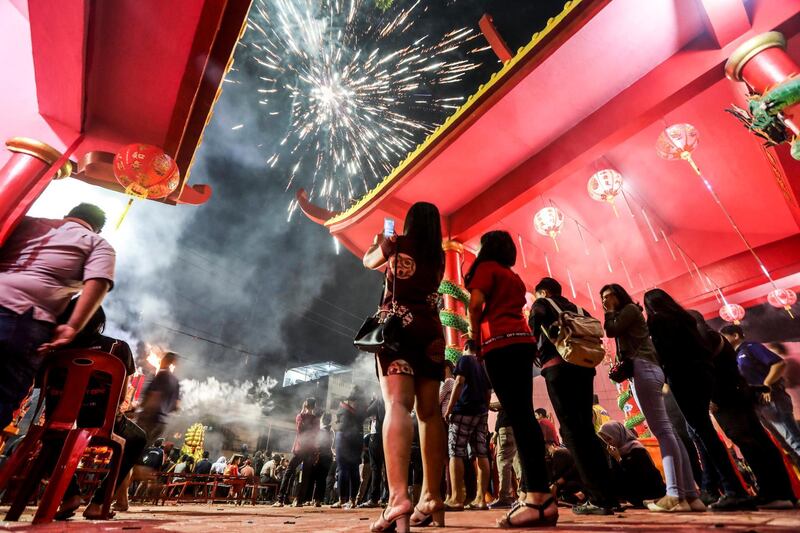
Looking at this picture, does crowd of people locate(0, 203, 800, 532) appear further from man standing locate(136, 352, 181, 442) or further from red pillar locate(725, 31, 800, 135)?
red pillar locate(725, 31, 800, 135)

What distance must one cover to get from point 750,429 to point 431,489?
96.9 inches

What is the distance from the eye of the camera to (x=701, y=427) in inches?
97.8

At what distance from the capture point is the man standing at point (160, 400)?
3.68m

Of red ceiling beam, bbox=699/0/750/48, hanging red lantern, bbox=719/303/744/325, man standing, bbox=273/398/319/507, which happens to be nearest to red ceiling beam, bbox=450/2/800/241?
red ceiling beam, bbox=699/0/750/48

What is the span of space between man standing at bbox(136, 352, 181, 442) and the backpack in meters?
3.82

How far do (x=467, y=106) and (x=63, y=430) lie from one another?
266 inches

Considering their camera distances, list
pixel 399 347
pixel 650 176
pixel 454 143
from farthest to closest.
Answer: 1. pixel 650 176
2. pixel 454 143
3. pixel 399 347

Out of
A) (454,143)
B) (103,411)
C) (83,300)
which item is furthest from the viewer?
(454,143)

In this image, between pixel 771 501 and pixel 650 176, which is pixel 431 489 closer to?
pixel 771 501

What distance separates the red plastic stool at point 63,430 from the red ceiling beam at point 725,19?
7.57 meters

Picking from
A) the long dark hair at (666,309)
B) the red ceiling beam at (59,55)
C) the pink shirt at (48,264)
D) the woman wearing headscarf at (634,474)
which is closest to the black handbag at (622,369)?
the long dark hair at (666,309)

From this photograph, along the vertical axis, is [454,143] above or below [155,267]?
below

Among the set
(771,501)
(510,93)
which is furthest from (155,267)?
(771,501)

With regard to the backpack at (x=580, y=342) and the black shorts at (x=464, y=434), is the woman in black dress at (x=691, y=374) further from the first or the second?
the black shorts at (x=464, y=434)
